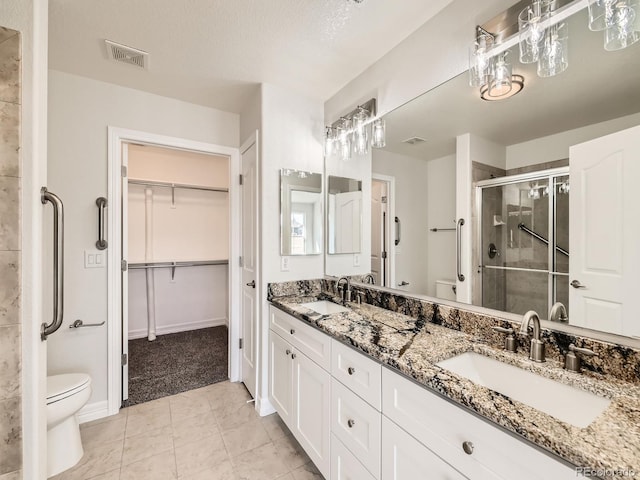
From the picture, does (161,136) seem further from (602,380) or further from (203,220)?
(602,380)

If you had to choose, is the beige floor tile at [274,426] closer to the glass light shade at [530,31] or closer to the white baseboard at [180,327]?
the white baseboard at [180,327]

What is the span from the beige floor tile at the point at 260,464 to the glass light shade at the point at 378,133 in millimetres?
2096

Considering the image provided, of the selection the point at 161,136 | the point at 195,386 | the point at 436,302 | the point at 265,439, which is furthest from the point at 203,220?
the point at 436,302

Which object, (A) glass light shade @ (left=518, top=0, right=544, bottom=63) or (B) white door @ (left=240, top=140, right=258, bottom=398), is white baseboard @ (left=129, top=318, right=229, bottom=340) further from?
(A) glass light shade @ (left=518, top=0, right=544, bottom=63)

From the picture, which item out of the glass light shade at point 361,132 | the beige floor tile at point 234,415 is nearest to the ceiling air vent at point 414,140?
the glass light shade at point 361,132

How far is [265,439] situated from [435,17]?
2.72 metres

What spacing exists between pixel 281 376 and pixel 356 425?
32.5 inches

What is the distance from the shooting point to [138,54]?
5.94ft

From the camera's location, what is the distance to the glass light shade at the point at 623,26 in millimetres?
903

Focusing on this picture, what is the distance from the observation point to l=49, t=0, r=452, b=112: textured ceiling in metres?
1.46

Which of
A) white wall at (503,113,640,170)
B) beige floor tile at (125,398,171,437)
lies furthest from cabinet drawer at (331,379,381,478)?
beige floor tile at (125,398,171,437)

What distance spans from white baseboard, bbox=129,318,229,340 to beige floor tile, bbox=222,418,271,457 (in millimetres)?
2302

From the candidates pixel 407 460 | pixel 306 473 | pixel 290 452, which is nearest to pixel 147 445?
pixel 290 452

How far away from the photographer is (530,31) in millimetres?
1121
